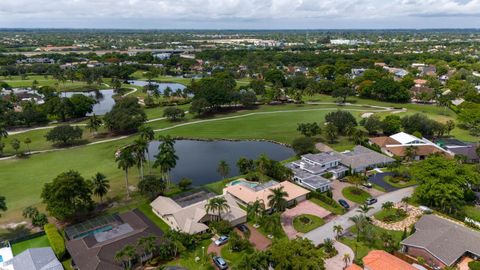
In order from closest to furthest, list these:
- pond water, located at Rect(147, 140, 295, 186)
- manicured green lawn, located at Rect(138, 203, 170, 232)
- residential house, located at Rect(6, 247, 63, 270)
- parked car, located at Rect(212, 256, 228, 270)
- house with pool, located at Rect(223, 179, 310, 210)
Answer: residential house, located at Rect(6, 247, 63, 270), parked car, located at Rect(212, 256, 228, 270), manicured green lawn, located at Rect(138, 203, 170, 232), house with pool, located at Rect(223, 179, 310, 210), pond water, located at Rect(147, 140, 295, 186)

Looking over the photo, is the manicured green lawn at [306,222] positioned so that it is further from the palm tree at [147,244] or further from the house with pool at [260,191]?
the palm tree at [147,244]

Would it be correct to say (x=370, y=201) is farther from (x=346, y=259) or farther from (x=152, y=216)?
(x=152, y=216)

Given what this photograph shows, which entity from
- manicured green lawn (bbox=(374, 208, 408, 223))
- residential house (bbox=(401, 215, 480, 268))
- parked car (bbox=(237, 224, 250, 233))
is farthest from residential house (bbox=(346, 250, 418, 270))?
parked car (bbox=(237, 224, 250, 233))

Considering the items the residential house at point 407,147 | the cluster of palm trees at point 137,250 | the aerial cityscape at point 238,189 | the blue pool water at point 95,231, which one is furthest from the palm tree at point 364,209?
the blue pool water at point 95,231

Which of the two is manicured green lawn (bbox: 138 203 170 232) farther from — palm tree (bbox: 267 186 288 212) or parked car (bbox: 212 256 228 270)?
palm tree (bbox: 267 186 288 212)

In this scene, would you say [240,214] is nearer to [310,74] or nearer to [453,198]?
[453,198]

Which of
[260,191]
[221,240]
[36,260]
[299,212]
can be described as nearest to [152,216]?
[221,240]

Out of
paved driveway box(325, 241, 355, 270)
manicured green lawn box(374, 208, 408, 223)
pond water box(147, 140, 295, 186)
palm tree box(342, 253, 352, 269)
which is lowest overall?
pond water box(147, 140, 295, 186)

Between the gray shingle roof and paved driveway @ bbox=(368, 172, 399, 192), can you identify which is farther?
paved driveway @ bbox=(368, 172, 399, 192)
